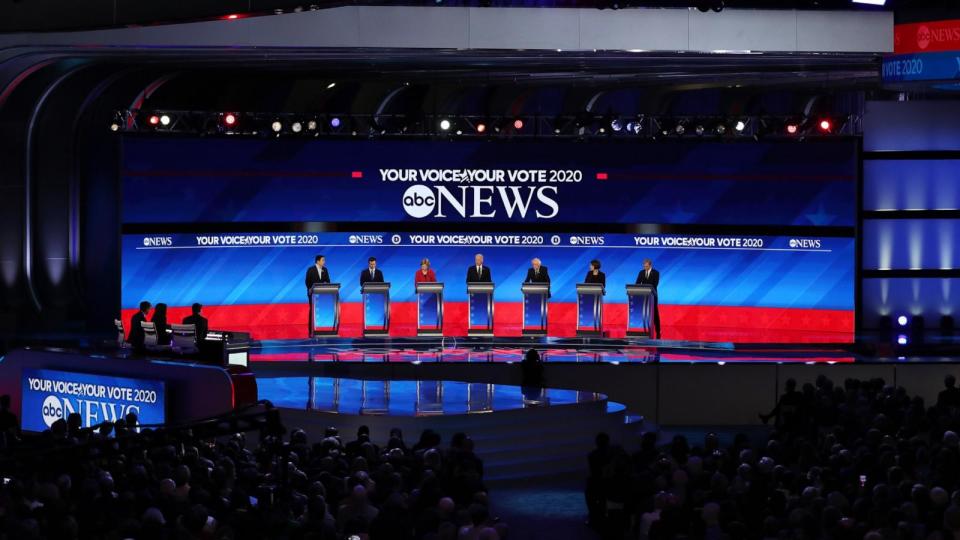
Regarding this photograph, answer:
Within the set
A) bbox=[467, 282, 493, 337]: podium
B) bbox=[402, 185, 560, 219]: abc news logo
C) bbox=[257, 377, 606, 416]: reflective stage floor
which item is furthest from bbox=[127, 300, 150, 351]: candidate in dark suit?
bbox=[402, 185, 560, 219]: abc news logo

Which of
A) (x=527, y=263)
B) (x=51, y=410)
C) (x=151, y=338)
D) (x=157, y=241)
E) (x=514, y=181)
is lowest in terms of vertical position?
(x=51, y=410)

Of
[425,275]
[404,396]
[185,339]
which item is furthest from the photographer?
[425,275]

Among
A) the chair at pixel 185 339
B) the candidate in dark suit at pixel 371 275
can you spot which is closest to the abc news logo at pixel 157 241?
the candidate in dark suit at pixel 371 275

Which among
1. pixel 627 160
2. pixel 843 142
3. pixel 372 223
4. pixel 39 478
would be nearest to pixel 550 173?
pixel 627 160

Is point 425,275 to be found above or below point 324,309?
above

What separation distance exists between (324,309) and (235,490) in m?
10.7

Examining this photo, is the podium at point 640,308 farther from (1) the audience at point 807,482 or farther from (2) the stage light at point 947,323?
(2) the stage light at point 947,323

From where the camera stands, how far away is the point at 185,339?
16547 mm

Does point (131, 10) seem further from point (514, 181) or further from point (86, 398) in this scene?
point (514, 181)

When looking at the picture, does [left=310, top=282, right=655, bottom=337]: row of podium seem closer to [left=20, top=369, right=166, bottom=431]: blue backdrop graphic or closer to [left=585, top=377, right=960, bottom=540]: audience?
[left=20, top=369, right=166, bottom=431]: blue backdrop graphic

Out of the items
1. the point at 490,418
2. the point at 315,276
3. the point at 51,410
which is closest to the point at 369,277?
the point at 315,276

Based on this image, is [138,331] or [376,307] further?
[376,307]

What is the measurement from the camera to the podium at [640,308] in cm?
2069

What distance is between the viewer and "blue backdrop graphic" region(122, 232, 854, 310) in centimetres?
2342
